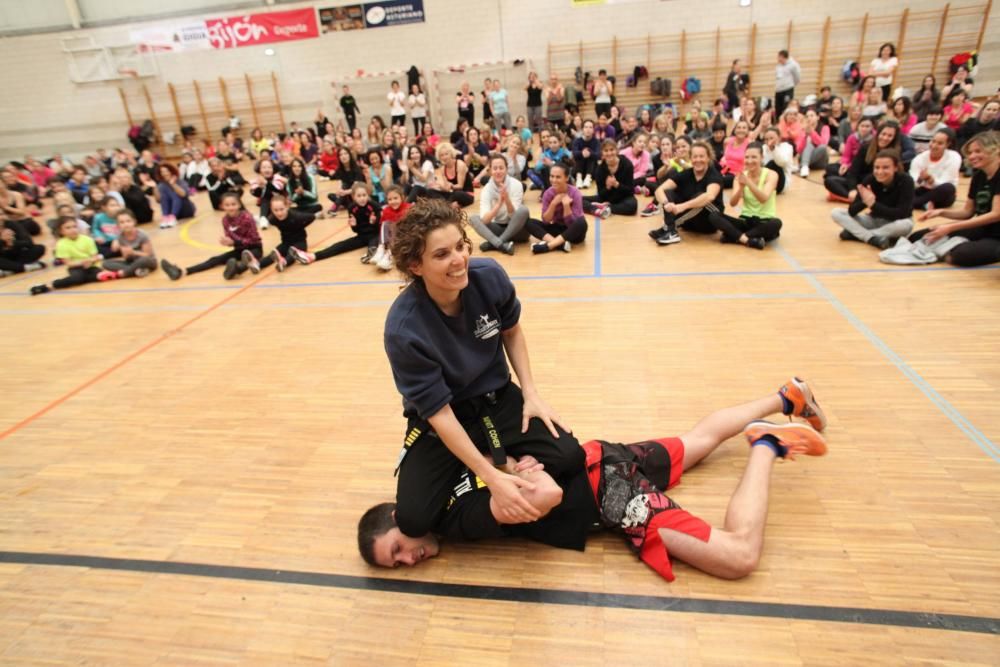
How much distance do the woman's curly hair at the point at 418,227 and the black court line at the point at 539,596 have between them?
4.15ft

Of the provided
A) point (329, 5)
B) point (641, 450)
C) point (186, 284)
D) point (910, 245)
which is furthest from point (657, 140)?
point (329, 5)

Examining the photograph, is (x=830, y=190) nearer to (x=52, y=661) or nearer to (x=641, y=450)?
(x=641, y=450)

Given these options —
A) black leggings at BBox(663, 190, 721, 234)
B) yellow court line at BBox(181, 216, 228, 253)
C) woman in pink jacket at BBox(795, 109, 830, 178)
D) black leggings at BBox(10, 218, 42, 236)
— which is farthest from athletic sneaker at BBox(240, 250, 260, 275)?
woman in pink jacket at BBox(795, 109, 830, 178)

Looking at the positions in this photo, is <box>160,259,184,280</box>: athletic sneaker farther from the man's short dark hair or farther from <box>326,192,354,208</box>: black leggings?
the man's short dark hair

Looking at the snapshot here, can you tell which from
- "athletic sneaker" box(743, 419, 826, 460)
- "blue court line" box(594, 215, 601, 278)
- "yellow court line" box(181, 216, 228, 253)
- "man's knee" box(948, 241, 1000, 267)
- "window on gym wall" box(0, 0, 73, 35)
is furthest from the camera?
"window on gym wall" box(0, 0, 73, 35)

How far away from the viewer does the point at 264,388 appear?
3773 mm

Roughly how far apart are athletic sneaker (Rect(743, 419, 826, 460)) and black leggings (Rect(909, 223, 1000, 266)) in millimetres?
3457

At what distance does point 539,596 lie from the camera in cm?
206

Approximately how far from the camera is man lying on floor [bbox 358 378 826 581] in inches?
79.7

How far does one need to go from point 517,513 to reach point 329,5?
17.1 meters

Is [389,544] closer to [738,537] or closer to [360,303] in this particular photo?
[738,537]

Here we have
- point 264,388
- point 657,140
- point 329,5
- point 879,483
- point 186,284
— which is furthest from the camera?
point 329,5

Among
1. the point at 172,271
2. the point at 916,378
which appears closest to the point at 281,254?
the point at 172,271

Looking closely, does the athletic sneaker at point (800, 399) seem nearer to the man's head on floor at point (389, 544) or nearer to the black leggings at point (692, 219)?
the man's head on floor at point (389, 544)
